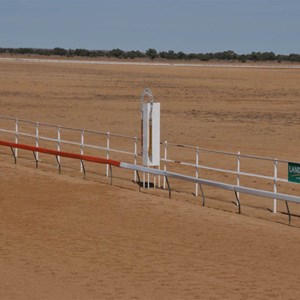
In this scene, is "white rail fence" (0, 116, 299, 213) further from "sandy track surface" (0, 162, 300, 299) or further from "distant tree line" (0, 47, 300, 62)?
"distant tree line" (0, 47, 300, 62)

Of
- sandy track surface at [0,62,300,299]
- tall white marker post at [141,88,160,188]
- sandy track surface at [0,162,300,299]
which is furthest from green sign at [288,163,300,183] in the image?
tall white marker post at [141,88,160,188]

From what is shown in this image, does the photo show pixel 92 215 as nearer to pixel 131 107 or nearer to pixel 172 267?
pixel 172 267

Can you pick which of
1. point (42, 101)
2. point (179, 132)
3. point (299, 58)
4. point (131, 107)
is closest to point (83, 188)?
point (179, 132)

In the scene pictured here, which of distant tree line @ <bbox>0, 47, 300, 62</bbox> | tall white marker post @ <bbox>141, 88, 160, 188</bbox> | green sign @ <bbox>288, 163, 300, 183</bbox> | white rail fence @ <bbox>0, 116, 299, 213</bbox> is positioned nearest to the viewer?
green sign @ <bbox>288, 163, 300, 183</bbox>

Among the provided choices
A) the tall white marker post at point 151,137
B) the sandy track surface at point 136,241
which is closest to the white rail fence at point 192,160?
the tall white marker post at point 151,137

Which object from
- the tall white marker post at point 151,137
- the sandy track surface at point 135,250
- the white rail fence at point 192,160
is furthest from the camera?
the white rail fence at point 192,160

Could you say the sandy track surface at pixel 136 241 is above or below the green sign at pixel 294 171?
below

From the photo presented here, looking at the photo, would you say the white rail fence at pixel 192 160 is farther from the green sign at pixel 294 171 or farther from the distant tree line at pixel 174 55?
the distant tree line at pixel 174 55

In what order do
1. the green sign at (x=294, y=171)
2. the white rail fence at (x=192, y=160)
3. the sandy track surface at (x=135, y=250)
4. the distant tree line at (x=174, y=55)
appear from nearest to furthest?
the sandy track surface at (x=135, y=250)
the green sign at (x=294, y=171)
the white rail fence at (x=192, y=160)
the distant tree line at (x=174, y=55)

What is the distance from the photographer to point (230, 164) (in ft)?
85.8

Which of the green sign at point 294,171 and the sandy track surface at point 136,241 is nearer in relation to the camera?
the sandy track surface at point 136,241

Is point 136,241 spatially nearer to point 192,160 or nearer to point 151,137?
point 151,137

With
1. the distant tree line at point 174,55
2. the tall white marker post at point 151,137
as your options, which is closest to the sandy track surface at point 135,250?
the tall white marker post at point 151,137

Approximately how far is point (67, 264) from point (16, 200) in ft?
19.6
